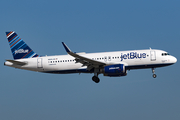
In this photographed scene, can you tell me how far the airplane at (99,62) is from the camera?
44.6 meters

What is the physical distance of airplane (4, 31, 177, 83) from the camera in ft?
146

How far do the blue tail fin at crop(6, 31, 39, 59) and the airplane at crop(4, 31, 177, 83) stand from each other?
620 mm

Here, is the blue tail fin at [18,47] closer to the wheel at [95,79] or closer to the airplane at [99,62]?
the airplane at [99,62]

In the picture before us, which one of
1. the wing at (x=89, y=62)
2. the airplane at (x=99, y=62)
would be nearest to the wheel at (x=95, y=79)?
the airplane at (x=99, y=62)

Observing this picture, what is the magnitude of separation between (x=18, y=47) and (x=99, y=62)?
50.1 feet

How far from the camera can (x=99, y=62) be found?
44.2 meters

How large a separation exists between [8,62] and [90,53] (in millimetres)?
12694

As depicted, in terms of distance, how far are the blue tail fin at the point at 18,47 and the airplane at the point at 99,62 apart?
2.03ft

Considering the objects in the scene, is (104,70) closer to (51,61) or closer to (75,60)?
(75,60)

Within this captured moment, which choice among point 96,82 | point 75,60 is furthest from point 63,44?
point 96,82

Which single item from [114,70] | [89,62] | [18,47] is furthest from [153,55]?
[18,47]

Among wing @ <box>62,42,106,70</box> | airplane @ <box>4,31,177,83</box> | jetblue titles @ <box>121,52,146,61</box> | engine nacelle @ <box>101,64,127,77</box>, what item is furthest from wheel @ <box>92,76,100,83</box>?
jetblue titles @ <box>121,52,146,61</box>

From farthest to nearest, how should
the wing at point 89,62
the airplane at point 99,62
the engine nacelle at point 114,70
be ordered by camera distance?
the airplane at point 99,62
the engine nacelle at point 114,70
the wing at point 89,62

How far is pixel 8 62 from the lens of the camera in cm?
4816
